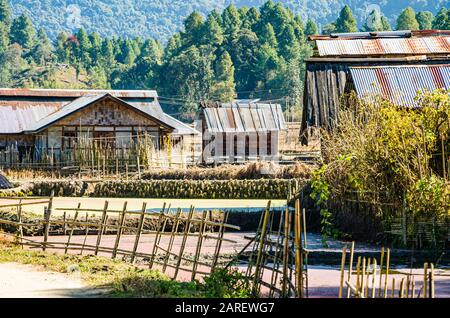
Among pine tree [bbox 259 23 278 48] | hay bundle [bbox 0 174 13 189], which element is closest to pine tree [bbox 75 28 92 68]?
pine tree [bbox 259 23 278 48]

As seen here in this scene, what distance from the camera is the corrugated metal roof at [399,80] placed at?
27688 millimetres

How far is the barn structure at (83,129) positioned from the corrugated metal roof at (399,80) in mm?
16167

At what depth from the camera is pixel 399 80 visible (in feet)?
93.7

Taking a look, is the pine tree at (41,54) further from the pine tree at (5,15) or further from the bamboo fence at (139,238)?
the bamboo fence at (139,238)

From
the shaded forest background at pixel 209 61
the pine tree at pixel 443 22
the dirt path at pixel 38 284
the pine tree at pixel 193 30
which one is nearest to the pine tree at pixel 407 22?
the shaded forest background at pixel 209 61

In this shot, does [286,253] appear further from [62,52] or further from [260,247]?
[62,52]

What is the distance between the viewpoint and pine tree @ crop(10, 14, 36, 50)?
129 m

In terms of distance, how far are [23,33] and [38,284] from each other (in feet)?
381

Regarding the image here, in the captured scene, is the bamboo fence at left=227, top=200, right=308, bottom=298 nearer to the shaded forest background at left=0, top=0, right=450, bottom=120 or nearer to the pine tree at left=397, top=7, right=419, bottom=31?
the shaded forest background at left=0, top=0, right=450, bottom=120

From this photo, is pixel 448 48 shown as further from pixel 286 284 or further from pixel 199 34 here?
pixel 199 34

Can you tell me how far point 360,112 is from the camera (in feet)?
83.3

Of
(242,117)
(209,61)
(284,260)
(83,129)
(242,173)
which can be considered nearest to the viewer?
(284,260)

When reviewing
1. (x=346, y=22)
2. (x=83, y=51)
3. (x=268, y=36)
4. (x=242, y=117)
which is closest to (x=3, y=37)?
(x=83, y=51)
